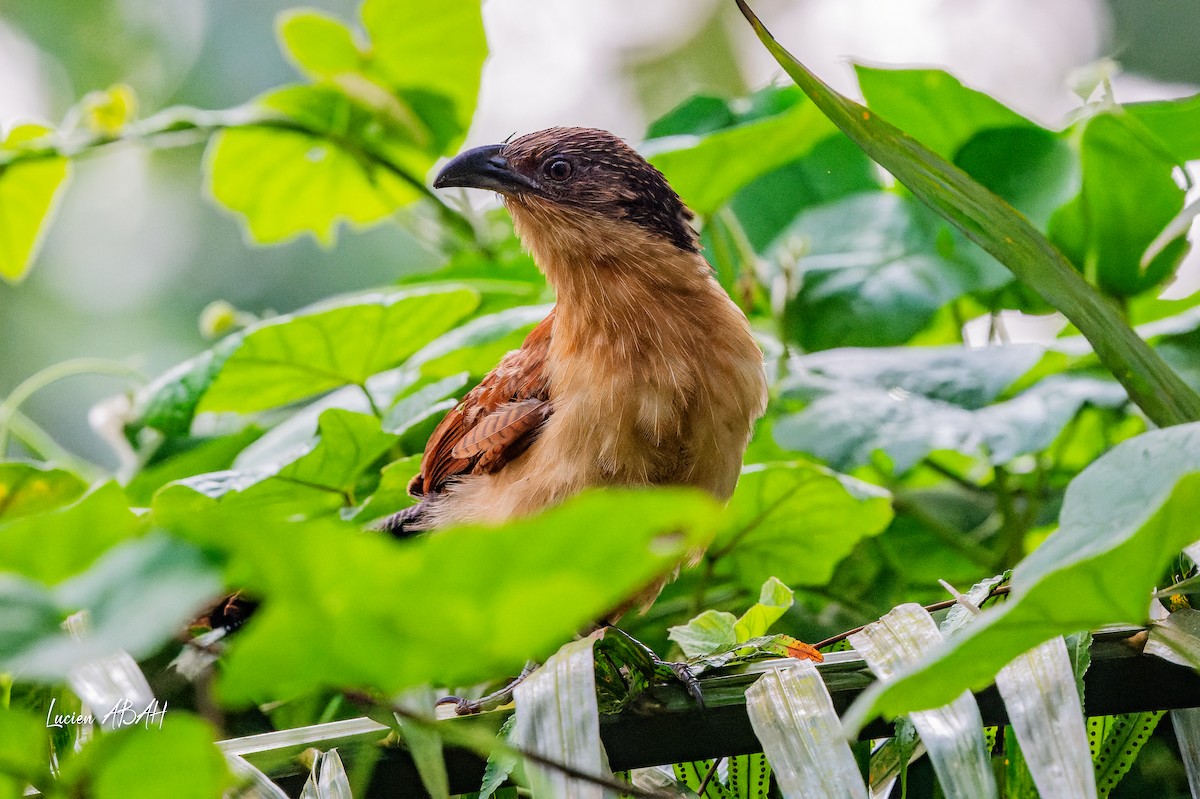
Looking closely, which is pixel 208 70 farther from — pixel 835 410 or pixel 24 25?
pixel 835 410

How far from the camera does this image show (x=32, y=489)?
1530 mm

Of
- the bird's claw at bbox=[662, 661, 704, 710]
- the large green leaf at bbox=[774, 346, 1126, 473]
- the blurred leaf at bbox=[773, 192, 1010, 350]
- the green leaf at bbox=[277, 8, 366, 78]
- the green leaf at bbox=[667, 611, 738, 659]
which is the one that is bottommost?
the green leaf at bbox=[667, 611, 738, 659]

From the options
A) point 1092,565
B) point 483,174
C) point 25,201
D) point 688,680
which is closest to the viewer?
point 1092,565

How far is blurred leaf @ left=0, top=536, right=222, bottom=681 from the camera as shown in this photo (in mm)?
368

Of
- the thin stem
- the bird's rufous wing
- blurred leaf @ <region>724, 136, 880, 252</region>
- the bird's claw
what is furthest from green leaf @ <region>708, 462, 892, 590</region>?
the thin stem

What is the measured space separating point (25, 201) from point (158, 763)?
192 cm

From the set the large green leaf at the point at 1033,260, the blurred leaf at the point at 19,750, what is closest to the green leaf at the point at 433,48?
the large green leaf at the point at 1033,260

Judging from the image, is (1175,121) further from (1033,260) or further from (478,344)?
(478,344)

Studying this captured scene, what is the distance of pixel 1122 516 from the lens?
2.15 feet

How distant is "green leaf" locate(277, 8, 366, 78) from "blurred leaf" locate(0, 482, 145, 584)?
1730 millimetres

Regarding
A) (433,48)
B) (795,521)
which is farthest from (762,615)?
(433,48)

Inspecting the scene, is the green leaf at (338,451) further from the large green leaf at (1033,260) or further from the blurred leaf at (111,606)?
the blurred leaf at (111,606)

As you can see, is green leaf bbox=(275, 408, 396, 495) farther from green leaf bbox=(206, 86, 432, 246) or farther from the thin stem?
green leaf bbox=(206, 86, 432, 246)

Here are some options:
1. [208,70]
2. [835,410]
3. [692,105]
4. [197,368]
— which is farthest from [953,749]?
[208,70]
